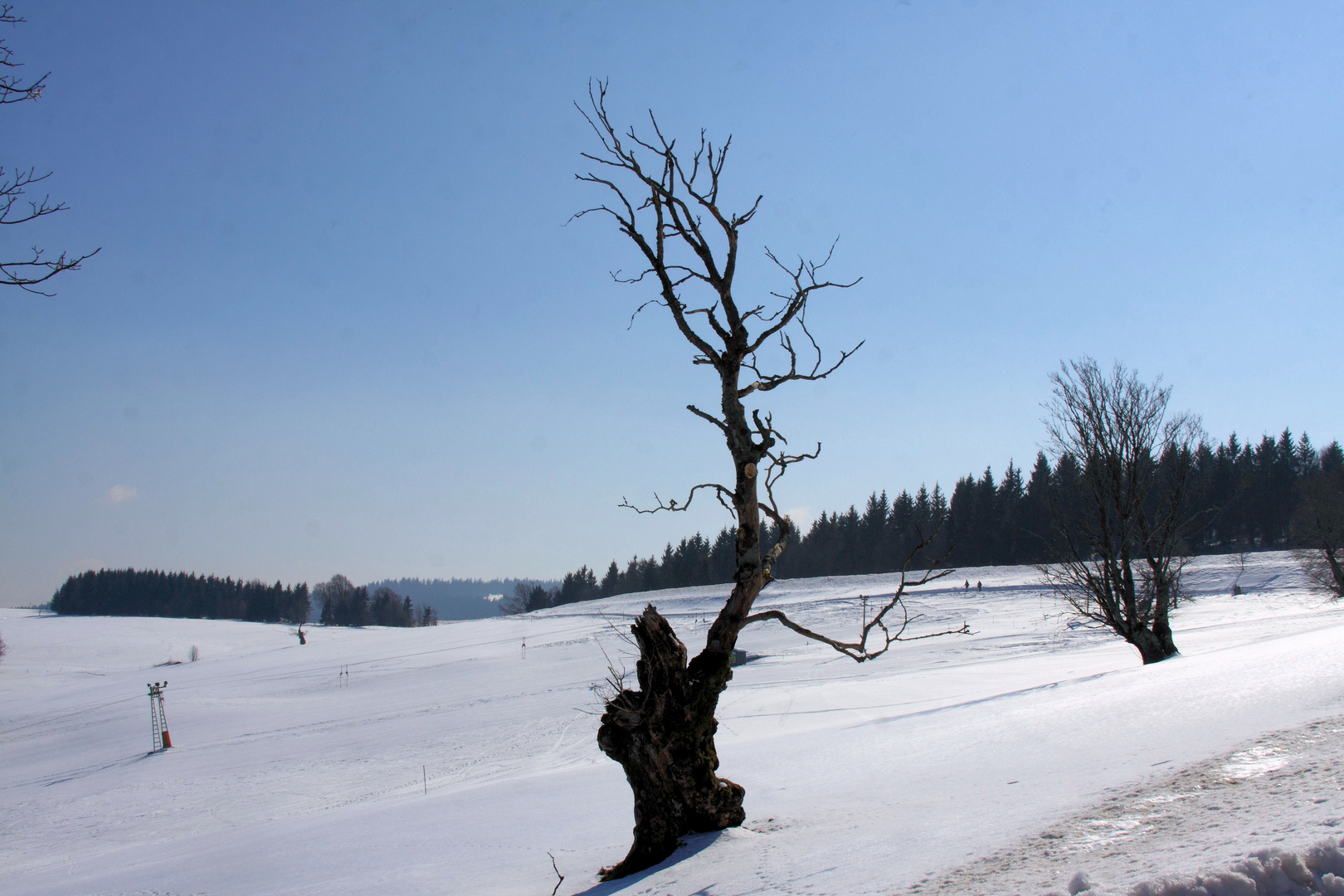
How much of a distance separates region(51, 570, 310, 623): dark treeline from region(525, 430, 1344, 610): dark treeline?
50.6 metres

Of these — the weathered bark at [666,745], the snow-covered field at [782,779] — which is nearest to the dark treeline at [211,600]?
the snow-covered field at [782,779]

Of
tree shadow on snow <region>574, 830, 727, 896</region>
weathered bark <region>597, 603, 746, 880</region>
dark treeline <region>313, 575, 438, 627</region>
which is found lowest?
dark treeline <region>313, 575, 438, 627</region>

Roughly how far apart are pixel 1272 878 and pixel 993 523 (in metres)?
74.6

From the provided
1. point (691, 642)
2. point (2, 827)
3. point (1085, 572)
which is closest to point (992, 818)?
point (1085, 572)

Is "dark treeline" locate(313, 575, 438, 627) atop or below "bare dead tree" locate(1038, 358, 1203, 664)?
below

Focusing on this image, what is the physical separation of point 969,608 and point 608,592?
69.0 meters

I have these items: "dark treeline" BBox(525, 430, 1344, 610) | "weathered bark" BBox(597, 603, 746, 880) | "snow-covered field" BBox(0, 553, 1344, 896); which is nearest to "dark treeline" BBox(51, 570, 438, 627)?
"dark treeline" BBox(525, 430, 1344, 610)

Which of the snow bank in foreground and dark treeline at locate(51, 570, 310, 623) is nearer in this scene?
the snow bank in foreground

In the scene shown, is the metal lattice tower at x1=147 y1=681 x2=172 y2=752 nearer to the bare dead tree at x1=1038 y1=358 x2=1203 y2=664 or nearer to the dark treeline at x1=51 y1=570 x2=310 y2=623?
the bare dead tree at x1=1038 y1=358 x2=1203 y2=664

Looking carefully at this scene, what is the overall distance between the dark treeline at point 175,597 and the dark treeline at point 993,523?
50551 mm

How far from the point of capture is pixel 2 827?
1394cm

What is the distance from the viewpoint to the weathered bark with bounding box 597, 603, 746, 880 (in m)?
5.48

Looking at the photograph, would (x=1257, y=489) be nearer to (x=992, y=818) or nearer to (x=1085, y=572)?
(x=1085, y=572)

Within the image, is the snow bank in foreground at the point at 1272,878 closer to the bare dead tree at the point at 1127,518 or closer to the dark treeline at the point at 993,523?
the bare dead tree at the point at 1127,518
